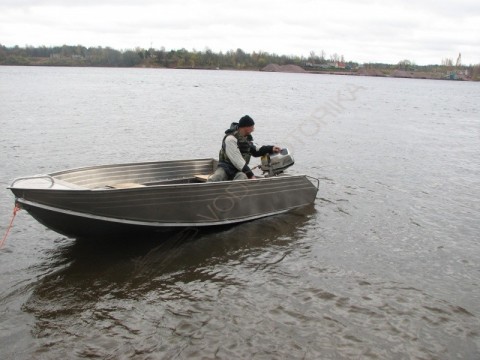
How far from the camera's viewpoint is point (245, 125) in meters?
8.98

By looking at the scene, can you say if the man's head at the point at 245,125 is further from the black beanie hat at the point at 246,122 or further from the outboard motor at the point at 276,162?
the outboard motor at the point at 276,162

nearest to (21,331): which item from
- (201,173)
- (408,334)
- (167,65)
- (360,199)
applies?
(408,334)

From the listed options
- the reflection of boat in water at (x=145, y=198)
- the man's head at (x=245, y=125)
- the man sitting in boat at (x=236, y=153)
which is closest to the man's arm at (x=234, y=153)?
the man sitting in boat at (x=236, y=153)

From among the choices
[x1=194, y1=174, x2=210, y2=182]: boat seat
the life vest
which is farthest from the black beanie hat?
[x1=194, y1=174, x2=210, y2=182]: boat seat

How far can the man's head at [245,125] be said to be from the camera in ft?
29.3

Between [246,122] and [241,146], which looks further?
[241,146]

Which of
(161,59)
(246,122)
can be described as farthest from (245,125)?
(161,59)

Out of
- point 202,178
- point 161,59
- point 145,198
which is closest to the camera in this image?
point 145,198

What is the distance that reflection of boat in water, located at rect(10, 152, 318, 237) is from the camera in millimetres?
7020

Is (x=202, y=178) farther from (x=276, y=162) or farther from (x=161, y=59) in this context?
(x=161, y=59)

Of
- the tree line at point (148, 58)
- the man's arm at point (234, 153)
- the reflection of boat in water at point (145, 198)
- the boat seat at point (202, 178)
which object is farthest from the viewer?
the tree line at point (148, 58)

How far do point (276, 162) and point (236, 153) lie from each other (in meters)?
1.43

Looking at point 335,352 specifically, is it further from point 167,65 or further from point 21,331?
point 167,65

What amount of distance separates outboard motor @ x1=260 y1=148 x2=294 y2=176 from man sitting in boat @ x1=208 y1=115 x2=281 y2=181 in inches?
30.0
